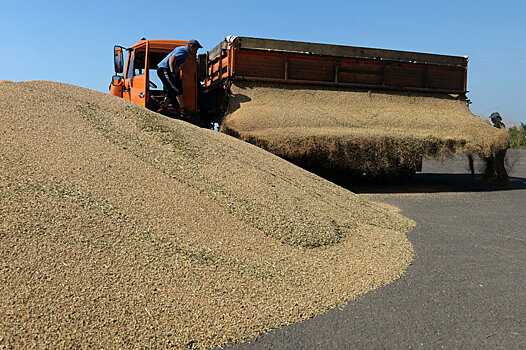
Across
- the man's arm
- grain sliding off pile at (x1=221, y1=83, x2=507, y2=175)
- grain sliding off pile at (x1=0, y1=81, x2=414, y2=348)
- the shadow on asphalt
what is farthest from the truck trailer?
grain sliding off pile at (x1=0, y1=81, x2=414, y2=348)

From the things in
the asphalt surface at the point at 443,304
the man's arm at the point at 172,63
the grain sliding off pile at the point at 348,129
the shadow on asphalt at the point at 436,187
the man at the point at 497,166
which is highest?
the man's arm at the point at 172,63

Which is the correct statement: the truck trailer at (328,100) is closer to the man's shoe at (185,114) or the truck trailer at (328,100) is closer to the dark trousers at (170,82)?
the man's shoe at (185,114)

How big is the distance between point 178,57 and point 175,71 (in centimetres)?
24

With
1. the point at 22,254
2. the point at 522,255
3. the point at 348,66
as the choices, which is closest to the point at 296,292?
the point at 22,254

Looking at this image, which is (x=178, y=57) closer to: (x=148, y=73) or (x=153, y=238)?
(x=148, y=73)

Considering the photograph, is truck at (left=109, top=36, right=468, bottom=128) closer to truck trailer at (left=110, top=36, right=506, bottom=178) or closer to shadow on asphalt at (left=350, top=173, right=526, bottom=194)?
truck trailer at (left=110, top=36, right=506, bottom=178)

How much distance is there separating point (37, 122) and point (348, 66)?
589 centimetres

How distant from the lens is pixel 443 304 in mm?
3045

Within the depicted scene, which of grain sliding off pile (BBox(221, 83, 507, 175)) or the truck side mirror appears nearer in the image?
grain sliding off pile (BBox(221, 83, 507, 175))

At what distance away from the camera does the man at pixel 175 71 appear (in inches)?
315

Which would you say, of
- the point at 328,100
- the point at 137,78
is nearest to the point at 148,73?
the point at 137,78

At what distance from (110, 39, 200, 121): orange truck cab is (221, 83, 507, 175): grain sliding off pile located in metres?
0.92

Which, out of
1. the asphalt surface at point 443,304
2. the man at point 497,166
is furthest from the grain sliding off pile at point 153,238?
the man at point 497,166

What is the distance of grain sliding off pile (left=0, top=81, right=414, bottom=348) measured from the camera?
2551 mm
